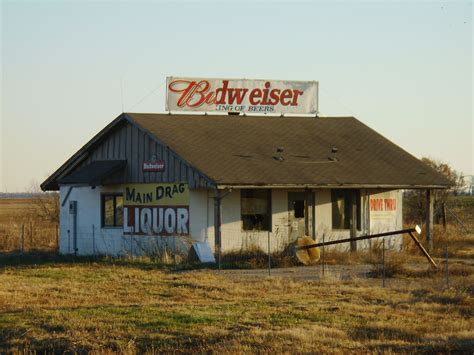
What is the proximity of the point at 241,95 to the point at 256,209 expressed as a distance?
6777mm

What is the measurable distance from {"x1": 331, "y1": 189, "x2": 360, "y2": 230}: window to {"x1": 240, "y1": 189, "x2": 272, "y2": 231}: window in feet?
8.89

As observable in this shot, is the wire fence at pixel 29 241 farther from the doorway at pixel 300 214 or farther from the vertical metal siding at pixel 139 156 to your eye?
the doorway at pixel 300 214

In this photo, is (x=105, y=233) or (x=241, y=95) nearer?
(x=105, y=233)

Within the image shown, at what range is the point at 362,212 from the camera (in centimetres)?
3481

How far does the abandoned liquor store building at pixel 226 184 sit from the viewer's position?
31.8 m

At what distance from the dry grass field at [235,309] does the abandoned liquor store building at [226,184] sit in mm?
3454

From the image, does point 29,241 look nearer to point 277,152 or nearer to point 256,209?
point 256,209

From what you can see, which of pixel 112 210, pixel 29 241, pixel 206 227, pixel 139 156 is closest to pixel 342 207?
pixel 206 227

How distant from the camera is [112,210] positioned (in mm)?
35000

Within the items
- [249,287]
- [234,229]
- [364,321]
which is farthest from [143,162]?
[364,321]

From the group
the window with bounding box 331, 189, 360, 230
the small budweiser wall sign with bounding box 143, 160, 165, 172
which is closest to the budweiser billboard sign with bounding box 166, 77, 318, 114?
the small budweiser wall sign with bounding box 143, 160, 165, 172

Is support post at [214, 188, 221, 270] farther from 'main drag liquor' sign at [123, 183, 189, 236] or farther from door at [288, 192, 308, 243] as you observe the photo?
door at [288, 192, 308, 243]

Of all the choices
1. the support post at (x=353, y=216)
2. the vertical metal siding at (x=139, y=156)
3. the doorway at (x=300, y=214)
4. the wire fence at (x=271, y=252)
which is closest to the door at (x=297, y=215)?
the doorway at (x=300, y=214)

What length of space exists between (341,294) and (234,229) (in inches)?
424
